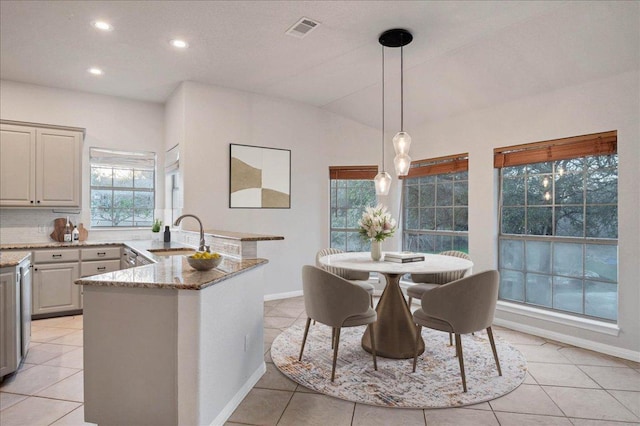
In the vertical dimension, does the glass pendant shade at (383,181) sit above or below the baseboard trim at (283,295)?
above

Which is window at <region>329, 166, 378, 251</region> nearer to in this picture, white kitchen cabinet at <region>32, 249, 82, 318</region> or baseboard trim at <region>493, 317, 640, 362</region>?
baseboard trim at <region>493, 317, 640, 362</region>

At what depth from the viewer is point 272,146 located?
508 cm

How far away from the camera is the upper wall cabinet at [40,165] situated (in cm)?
424

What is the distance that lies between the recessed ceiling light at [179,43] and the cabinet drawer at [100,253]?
2608 millimetres

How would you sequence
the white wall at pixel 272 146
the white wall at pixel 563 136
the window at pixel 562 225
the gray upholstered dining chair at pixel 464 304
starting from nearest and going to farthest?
the gray upholstered dining chair at pixel 464 304 < the white wall at pixel 563 136 < the window at pixel 562 225 < the white wall at pixel 272 146

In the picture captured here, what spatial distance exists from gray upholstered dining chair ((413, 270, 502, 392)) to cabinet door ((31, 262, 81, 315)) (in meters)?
4.08

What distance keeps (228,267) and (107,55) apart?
2833 millimetres

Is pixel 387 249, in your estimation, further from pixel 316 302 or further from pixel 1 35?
pixel 1 35

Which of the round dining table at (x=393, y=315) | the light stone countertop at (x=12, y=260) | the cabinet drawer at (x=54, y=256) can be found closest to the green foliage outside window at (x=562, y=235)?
the round dining table at (x=393, y=315)

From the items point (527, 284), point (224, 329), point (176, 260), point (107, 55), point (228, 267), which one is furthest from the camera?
point (527, 284)

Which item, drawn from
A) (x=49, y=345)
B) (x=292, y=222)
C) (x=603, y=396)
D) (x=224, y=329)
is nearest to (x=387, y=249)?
(x=292, y=222)

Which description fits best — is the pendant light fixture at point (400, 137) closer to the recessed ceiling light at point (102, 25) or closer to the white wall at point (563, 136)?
the white wall at point (563, 136)

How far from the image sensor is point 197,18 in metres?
3.04

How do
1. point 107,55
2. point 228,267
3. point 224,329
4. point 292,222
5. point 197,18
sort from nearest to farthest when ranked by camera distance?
point 224,329
point 228,267
point 197,18
point 107,55
point 292,222
